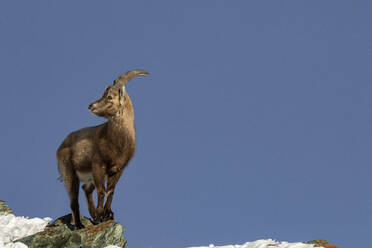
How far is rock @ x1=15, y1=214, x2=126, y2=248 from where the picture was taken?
42.2 feet

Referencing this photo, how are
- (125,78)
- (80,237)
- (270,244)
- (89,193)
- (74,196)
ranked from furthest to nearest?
1. (89,193)
2. (74,196)
3. (125,78)
4. (270,244)
5. (80,237)

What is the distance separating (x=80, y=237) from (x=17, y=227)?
3883 mm

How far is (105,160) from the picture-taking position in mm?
13883

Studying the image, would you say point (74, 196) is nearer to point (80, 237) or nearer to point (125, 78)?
point (80, 237)

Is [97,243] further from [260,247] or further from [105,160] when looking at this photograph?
[260,247]

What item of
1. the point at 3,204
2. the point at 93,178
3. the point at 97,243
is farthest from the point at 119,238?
the point at 3,204

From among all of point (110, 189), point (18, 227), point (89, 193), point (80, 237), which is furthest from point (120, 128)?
point (18, 227)

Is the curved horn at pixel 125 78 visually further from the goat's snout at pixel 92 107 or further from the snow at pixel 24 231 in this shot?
the snow at pixel 24 231

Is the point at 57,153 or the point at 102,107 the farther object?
the point at 57,153

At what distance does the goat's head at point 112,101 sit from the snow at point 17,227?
178 inches

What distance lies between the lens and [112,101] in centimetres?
1398

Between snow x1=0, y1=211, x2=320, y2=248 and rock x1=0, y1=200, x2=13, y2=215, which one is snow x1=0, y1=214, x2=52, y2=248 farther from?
rock x1=0, y1=200, x2=13, y2=215

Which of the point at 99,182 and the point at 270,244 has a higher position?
the point at 99,182

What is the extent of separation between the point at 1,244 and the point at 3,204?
256 inches
